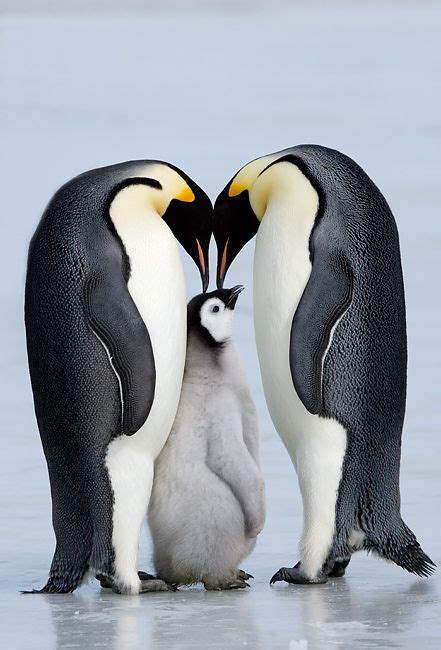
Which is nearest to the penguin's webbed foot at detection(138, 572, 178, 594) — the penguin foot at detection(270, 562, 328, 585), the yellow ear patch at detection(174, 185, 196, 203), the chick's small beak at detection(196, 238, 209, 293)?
the penguin foot at detection(270, 562, 328, 585)

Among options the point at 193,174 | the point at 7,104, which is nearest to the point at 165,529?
the point at 193,174

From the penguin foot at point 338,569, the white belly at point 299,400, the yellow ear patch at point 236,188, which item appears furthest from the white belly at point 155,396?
the penguin foot at point 338,569

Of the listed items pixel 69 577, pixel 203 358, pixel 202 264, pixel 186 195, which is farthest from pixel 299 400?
pixel 69 577

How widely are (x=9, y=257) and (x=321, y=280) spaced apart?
5.53 metres

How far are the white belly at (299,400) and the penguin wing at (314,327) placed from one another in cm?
5

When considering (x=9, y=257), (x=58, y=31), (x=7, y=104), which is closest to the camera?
(x=9, y=257)

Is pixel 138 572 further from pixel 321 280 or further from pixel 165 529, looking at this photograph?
pixel 321 280

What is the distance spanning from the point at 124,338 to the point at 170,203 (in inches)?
18.2

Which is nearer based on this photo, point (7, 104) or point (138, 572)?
point (138, 572)

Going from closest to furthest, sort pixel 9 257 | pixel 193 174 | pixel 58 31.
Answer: pixel 9 257 → pixel 193 174 → pixel 58 31

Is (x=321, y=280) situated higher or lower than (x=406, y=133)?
lower

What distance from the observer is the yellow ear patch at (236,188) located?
4621 millimetres

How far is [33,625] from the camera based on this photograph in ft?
12.4

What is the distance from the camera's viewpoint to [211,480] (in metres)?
4.27
